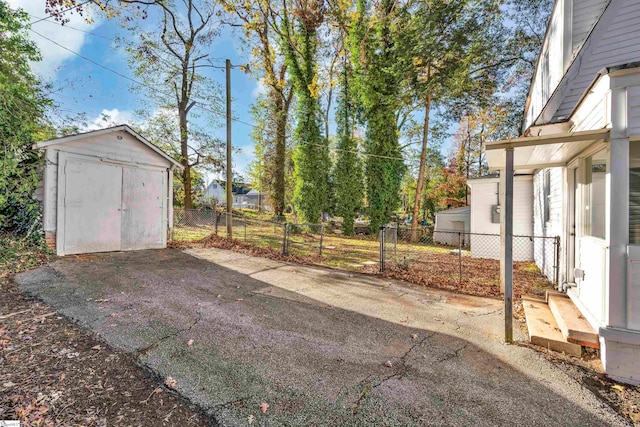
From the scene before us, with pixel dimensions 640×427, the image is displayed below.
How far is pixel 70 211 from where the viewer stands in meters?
7.16

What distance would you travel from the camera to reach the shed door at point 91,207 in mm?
7156

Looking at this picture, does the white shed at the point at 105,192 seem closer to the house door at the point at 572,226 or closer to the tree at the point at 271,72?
the tree at the point at 271,72

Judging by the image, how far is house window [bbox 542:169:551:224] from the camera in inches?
266

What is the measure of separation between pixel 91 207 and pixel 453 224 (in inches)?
588

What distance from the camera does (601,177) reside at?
131 inches

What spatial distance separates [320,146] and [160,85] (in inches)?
400

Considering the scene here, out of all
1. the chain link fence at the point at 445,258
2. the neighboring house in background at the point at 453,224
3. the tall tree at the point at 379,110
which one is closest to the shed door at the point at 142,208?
the chain link fence at the point at 445,258

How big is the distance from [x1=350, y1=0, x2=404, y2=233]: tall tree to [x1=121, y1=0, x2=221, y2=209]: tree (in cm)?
849

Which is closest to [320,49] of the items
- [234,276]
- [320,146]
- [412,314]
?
[320,146]

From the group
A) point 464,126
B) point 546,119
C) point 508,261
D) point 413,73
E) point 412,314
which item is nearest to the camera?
point 508,261

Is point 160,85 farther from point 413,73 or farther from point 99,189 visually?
point 413,73

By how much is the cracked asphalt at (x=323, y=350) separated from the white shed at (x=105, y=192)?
68.9 inches

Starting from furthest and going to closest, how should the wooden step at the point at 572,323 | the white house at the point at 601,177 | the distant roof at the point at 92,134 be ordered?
the distant roof at the point at 92,134
the wooden step at the point at 572,323
the white house at the point at 601,177

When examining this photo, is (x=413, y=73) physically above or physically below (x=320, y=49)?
below
